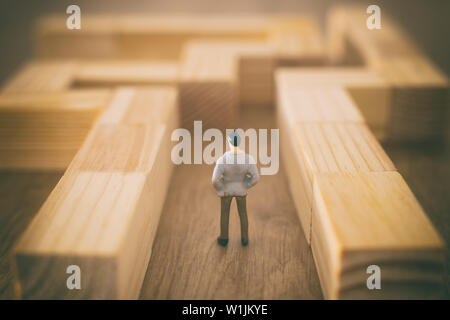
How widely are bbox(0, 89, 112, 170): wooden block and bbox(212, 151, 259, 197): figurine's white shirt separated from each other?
1.82 meters

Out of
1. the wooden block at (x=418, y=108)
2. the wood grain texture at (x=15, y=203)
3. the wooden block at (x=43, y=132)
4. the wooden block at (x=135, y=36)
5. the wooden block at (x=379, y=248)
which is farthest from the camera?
the wooden block at (x=135, y=36)

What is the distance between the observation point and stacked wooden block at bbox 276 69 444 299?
110 inches

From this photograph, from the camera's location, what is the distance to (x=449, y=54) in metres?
8.16

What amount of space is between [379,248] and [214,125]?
2.81m

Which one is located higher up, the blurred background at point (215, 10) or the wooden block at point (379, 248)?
the blurred background at point (215, 10)

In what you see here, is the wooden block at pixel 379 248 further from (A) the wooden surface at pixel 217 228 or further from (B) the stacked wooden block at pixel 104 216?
(B) the stacked wooden block at pixel 104 216

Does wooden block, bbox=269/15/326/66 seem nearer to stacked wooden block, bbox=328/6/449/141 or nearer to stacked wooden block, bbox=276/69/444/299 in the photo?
stacked wooden block, bbox=328/6/449/141

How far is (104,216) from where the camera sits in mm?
3068

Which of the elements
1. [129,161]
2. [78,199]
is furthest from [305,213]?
[78,199]

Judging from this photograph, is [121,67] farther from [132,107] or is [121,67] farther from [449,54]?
[449,54]

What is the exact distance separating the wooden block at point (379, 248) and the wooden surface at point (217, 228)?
39 cm

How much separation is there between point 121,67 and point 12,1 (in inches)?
169

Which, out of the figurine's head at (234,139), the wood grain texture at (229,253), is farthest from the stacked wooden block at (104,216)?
the figurine's head at (234,139)

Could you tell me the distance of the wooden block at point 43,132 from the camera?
184 inches
